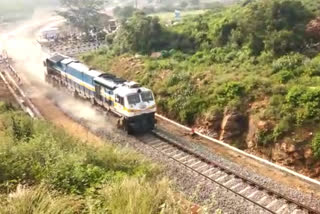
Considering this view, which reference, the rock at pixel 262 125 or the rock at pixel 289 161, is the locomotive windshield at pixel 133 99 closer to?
the rock at pixel 262 125

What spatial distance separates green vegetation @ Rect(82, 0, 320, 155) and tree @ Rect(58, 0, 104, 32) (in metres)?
33.3

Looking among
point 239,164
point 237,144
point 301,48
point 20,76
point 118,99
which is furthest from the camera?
point 20,76

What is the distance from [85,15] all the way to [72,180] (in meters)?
63.2

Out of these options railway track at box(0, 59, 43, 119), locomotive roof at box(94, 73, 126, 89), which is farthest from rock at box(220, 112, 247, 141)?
railway track at box(0, 59, 43, 119)

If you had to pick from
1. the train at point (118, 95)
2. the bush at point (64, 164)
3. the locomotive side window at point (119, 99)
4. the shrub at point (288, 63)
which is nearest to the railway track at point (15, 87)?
the train at point (118, 95)

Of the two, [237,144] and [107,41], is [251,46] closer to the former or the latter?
[237,144]

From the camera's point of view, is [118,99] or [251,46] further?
[251,46]

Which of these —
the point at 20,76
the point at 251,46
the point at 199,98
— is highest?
the point at 251,46

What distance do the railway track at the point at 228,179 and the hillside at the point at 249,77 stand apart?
9.94 feet

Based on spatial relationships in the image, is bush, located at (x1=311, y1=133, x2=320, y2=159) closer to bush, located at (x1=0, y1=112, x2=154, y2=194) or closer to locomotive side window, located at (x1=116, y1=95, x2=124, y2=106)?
bush, located at (x1=0, y1=112, x2=154, y2=194)

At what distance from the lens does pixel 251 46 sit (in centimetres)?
2655

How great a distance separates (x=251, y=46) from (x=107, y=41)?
24.6 meters

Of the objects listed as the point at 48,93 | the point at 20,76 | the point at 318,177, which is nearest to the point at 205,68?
the point at 318,177

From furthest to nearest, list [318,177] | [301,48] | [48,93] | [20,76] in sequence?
[20,76], [48,93], [301,48], [318,177]
